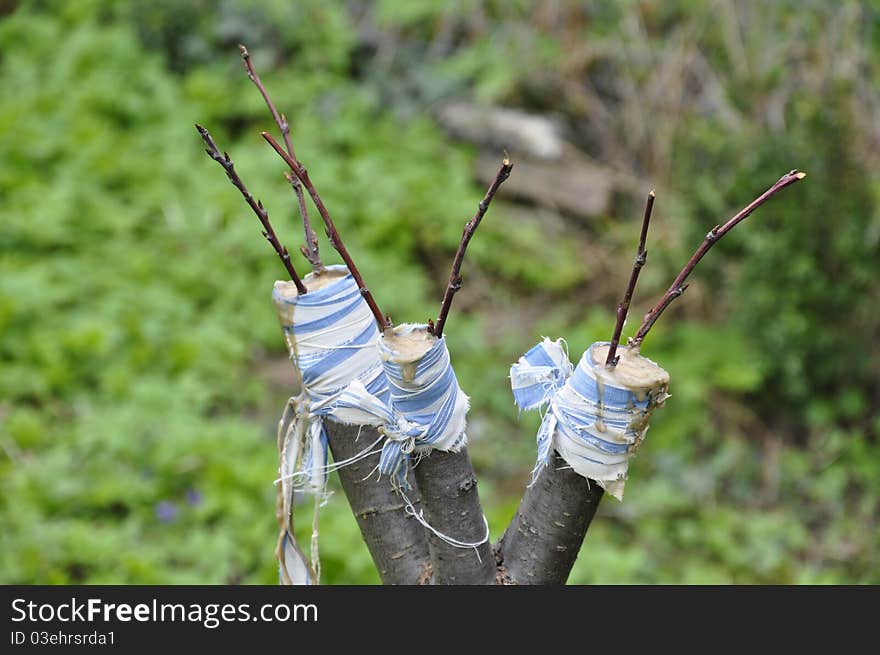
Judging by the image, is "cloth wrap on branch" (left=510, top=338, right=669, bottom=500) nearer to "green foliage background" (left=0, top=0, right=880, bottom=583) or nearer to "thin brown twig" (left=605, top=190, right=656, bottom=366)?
"thin brown twig" (left=605, top=190, right=656, bottom=366)

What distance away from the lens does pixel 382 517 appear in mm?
A: 1277

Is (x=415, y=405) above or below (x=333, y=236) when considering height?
below

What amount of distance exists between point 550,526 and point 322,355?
0.37 m

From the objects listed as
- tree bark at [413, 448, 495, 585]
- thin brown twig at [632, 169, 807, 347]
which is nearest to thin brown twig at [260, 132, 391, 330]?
tree bark at [413, 448, 495, 585]

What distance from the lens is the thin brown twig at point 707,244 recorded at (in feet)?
3.14

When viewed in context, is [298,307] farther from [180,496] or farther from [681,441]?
[681,441]

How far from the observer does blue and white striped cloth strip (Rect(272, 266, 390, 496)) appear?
117 centimetres

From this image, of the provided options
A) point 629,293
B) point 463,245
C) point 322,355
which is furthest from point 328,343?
point 629,293

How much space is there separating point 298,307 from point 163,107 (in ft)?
14.0

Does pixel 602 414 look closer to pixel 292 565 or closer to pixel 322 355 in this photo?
pixel 322 355

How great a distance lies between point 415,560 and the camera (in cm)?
129

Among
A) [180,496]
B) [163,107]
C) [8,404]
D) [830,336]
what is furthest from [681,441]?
[163,107]

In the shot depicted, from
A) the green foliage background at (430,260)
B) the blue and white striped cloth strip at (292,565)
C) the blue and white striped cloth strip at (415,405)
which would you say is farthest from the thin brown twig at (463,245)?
the green foliage background at (430,260)

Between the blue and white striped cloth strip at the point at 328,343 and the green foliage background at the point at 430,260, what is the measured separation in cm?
166
